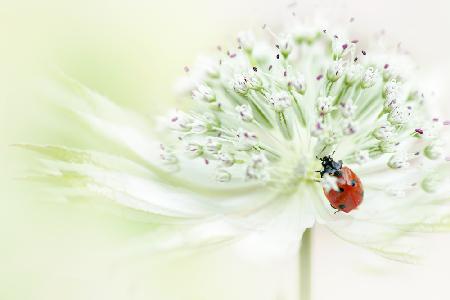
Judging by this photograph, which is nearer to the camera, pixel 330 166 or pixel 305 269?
pixel 305 269

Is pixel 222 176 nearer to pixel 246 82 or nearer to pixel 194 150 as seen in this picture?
pixel 194 150

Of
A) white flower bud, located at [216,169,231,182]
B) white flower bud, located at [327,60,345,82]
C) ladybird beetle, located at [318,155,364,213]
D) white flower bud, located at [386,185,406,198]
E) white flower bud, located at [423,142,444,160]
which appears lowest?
ladybird beetle, located at [318,155,364,213]

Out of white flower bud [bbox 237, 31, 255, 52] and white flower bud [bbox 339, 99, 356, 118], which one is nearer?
white flower bud [bbox 339, 99, 356, 118]

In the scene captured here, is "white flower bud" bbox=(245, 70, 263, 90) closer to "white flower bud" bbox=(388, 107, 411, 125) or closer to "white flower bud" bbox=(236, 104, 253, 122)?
"white flower bud" bbox=(236, 104, 253, 122)

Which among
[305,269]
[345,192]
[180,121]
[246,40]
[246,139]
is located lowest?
[305,269]

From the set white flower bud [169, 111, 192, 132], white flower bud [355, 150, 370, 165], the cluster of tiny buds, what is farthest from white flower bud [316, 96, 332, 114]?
white flower bud [169, 111, 192, 132]

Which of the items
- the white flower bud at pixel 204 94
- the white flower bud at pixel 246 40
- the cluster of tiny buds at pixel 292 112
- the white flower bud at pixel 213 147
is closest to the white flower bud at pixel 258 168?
the cluster of tiny buds at pixel 292 112

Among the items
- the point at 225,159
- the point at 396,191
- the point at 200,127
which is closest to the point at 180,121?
the point at 200,127

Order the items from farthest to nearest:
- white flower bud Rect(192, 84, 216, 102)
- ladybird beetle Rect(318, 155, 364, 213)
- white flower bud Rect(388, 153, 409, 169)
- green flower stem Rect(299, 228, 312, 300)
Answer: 1. white flower bud Rect(192, 84, 216, 102)
2. white flower bud Rect(388, 153, 409, 169)
3. ladybird beetle Rect(318, 155, 364, 213)
4. green flower stem Rect(299, 228, 312, 300)
